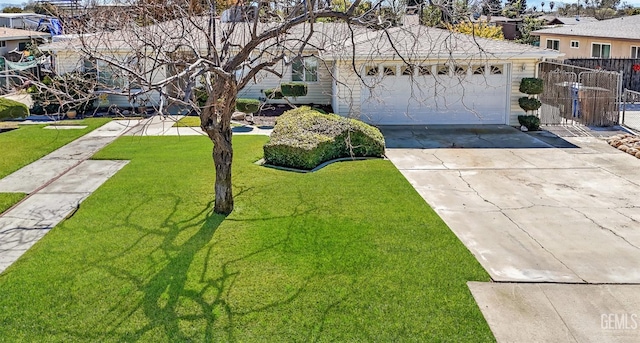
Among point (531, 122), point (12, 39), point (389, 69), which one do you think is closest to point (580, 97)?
point (531, 122)

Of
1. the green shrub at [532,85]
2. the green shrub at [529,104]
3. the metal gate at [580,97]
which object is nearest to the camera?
the green shrub at [532,85]

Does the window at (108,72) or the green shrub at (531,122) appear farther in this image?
the green shrub at (531,122)

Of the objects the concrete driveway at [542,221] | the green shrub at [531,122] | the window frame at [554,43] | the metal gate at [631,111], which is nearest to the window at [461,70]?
the green shrub at [531,122]

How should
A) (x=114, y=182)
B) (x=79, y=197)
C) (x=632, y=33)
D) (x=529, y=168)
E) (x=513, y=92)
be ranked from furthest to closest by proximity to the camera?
(x=632, y=33)
(x=513, y=92)
(x=529, y=168)
(x=114, y=182)
(x=79, y=197)

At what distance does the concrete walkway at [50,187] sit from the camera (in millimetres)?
7645

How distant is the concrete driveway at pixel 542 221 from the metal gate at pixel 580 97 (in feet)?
7.09

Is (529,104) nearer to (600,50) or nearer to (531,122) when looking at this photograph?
(531,122)

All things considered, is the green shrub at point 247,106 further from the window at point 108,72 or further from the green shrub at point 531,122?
the green shrub at point 531,122

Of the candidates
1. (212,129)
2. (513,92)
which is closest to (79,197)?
(212,129)

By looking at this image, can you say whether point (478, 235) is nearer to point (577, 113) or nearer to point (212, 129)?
point (212, 129)

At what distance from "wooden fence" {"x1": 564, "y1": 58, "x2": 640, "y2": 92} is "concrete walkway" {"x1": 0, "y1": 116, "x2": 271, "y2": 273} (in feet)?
59.4

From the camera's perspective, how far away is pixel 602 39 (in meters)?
25.7

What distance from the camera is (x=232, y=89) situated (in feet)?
25.2

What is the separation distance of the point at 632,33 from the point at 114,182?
22.6 m
